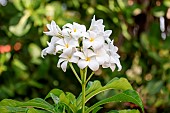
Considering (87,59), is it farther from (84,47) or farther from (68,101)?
(68,101)

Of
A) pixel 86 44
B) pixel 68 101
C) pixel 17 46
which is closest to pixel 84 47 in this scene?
pixel 86 44

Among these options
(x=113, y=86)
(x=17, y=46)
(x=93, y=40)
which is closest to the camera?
(x=93, y=40)

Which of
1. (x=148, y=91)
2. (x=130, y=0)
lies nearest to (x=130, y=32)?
(x=130, y=0)

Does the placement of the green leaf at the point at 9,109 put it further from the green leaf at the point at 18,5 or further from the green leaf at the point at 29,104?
the green leaf at the point at 18,5

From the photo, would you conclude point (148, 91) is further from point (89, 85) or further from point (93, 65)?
point (93, 65)

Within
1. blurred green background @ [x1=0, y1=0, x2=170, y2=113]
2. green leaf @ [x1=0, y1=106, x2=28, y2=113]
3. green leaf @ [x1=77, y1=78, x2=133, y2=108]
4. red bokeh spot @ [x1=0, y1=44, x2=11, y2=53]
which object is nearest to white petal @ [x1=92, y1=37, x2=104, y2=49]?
green leaf @ [x1=77, y1=78, x2=133, y2=108]

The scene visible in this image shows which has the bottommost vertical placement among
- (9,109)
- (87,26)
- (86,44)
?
(9,109)

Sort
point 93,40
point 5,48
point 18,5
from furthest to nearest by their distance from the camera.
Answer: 1. point 5,48
2. point 18,5
3. point 93,40

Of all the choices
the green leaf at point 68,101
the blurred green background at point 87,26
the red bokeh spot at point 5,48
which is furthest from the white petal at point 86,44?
the red bokeh spot at point 5,48
